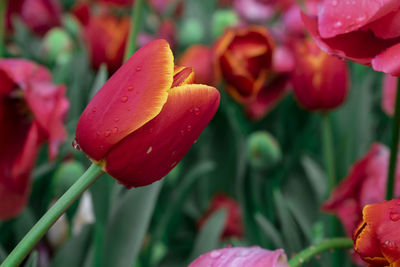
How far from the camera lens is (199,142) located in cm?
81

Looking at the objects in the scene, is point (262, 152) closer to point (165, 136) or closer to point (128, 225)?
point (128, 225)

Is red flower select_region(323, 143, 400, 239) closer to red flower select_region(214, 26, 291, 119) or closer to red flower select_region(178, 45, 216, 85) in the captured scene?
red flower select_region(214, 26, 291, 119)

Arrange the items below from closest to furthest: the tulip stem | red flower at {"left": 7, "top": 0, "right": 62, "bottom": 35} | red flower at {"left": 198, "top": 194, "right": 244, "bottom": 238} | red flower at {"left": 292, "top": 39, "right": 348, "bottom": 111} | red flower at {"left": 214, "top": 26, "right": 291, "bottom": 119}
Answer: the tulip stem
red flower at {"left": 292, "top": 39, "right": 348, "bottom": 111}
red flower at {"left": 214, "top": 26, "right": 291, "bottom": 119}
red flower at {"left": 198, "top": 194, "right": 244, "bottom": 238}
red flower at {"left": 7, "top": 0, "right": 62, "bottom": 35}

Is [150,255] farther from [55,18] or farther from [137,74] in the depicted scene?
[55,18]

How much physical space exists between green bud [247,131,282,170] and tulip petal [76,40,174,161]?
390 millimetres

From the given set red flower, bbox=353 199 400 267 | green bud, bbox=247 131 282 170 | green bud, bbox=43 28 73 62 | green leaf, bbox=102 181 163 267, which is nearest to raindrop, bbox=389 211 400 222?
red flower, bbox=353 199 400 267

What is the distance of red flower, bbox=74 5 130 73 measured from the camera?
0.71 m

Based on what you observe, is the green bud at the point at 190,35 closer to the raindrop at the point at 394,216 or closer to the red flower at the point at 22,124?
the red flower at the point at 22,124

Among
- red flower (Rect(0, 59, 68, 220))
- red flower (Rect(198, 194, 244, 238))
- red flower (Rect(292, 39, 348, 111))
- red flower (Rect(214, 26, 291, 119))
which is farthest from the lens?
red flower (Rect(198, 194, 244, 238))

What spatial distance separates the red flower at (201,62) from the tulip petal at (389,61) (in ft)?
1.62

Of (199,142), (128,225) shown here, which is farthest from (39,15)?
(128,225)

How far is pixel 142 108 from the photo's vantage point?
0.24 metres

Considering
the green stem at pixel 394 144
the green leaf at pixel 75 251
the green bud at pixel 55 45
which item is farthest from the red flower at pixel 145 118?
the green bud at pixel 55 45

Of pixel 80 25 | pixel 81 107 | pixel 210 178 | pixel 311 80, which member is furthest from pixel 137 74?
pixel 80 25
